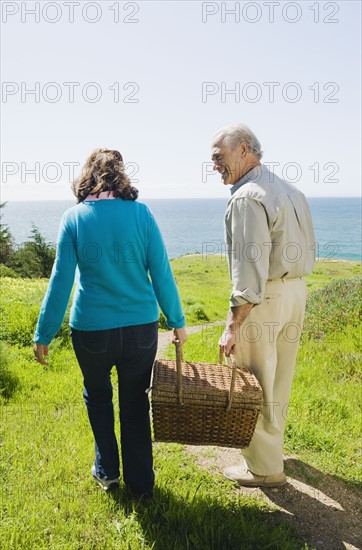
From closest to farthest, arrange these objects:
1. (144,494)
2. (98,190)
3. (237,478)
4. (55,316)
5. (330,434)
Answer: (98,190) < (55,316) < (144,494) < (237,478) < (330,434)

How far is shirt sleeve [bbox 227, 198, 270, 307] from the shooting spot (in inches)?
136

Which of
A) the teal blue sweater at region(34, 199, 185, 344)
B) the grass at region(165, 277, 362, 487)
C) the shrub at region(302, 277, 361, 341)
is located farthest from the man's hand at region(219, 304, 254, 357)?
the shrub at region(302, 277, 361, 341)

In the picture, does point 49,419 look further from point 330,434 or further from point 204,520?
point 330,434

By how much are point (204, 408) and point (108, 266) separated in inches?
48.5

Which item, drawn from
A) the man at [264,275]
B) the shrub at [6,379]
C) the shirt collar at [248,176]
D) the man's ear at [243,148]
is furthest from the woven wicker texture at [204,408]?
the shrub at [6,379]

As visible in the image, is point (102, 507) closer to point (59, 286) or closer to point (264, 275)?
point (59, 286)

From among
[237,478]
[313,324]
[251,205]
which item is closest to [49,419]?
[237,478]

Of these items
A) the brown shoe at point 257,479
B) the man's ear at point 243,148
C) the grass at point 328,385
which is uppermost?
the man's ear at point 243,148

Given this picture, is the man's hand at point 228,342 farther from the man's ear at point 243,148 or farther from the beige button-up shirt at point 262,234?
the man's ear at point 243,148

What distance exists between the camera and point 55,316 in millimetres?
3438

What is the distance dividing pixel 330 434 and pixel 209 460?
1.36 meters

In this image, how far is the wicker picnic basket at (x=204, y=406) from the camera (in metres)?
3.42

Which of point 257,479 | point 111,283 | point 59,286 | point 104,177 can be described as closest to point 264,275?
point 111,283

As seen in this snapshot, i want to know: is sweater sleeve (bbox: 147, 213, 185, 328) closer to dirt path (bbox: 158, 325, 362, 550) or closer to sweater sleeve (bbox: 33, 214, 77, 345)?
sweater sleeve (bbox: 33, 214, 77, 345)
